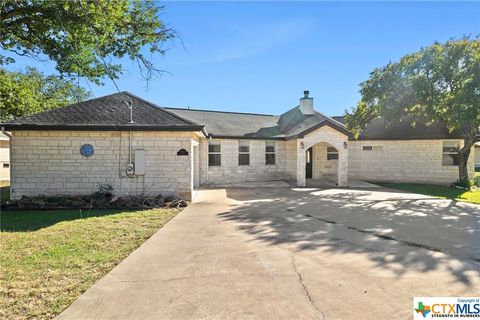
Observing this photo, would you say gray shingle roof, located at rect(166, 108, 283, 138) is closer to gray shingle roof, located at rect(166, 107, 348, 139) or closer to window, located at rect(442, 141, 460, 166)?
gray shingle roof, located at rect(166, 107, 348, 139)

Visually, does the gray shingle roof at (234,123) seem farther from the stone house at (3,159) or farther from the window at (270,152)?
the stone house at (3,159)

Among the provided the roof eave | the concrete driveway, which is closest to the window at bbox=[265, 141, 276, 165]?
the roof eave

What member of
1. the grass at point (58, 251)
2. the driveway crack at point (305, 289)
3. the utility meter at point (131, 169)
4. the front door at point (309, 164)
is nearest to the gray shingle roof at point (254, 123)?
the front door at point (309, 164)

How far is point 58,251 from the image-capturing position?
5516 millimetres

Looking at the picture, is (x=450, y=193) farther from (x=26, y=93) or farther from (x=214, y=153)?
(x=26, y=93)

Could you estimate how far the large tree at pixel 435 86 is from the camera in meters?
12.4

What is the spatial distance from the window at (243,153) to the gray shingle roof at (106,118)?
20.9 feet

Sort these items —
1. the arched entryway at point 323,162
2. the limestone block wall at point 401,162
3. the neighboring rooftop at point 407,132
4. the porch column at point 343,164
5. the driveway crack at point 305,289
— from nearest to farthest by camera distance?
the driveway crack at point 305,289
the porch column at point 343,164
the neighboring rooftop at point 407,132
the limestone block wall at point 401,162
the arched entryway at point 323,162

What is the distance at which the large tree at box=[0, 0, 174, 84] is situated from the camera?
731 centimetres

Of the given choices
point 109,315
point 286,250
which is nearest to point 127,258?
point 109,315

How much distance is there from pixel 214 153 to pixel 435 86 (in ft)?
38.3

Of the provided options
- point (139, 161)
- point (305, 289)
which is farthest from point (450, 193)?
point (139, 161)

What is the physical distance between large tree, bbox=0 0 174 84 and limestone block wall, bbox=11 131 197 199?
256 cm

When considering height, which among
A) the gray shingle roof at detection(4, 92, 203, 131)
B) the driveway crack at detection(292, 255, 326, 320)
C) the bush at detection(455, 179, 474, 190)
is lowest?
the driveway crack at detection(292, 255, 326, 320)
